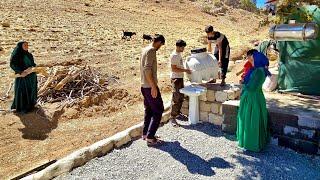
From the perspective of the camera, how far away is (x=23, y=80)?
8680 mm

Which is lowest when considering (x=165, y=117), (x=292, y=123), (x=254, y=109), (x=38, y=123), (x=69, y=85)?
(x=38, y=123)

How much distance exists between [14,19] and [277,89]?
15574 mm

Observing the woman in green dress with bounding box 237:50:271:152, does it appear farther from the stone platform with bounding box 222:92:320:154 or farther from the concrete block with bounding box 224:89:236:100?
the concrete block with bounding box 224:89:236:100

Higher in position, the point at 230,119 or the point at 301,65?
the point at 301,65

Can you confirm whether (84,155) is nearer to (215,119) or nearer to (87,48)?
(215,119)

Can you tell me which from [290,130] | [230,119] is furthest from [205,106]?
[290,130]

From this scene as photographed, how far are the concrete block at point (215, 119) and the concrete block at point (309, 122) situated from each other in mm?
1475

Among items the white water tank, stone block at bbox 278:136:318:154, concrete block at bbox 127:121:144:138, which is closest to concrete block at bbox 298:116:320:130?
stone block at bbox 278:136:318:154

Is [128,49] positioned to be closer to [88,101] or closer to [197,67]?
[88,101]

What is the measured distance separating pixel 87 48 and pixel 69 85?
6.45 meters

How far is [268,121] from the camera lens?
20.1 ft

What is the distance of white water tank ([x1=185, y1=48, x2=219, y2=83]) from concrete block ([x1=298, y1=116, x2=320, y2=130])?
6.18ft

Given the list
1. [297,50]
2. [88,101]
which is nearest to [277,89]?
[297,50]

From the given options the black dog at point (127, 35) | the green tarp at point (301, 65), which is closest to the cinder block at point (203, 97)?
the green tarp at point (301, 65)
